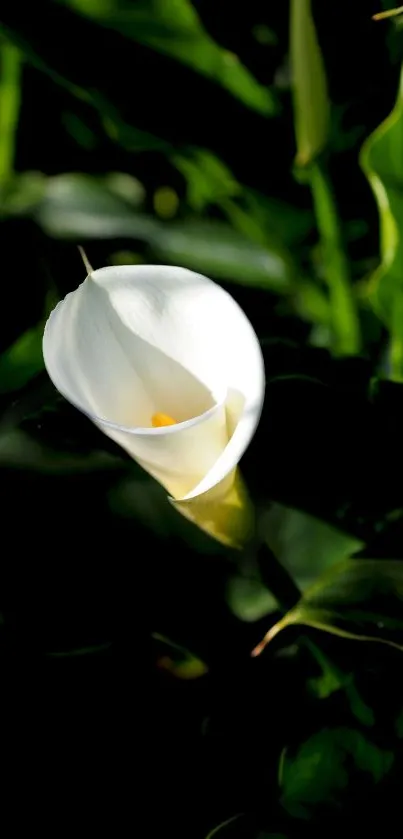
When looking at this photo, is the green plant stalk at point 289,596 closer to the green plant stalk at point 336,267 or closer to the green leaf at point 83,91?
the green plant stalk at point 336,267

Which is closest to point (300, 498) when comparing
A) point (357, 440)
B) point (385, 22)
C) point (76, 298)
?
point (357, 440)

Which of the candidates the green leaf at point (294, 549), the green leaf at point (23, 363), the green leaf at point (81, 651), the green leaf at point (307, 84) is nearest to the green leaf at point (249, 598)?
the green leaf at point (294, 549)

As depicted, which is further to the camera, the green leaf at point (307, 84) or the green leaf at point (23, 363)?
the green leaf at point (23, 363)

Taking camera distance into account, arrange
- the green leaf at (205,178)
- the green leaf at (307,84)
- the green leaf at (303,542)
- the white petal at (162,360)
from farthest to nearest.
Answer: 1. the green leaf at (205,178)
2. the green leaf at (303,542)
3. the green leaf at (307,84)
4. the white petal at (162,360)

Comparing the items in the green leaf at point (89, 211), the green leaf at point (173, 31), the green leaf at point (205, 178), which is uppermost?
the green leaf at point (173, 31)

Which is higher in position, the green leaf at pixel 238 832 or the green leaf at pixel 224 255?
the green leaf at pixel 224 255

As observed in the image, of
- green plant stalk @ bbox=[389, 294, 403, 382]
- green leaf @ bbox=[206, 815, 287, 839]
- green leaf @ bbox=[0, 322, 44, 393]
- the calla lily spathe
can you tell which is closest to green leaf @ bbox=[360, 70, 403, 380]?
green plant stalk @ bbox=[389, 294, 403, 382]
